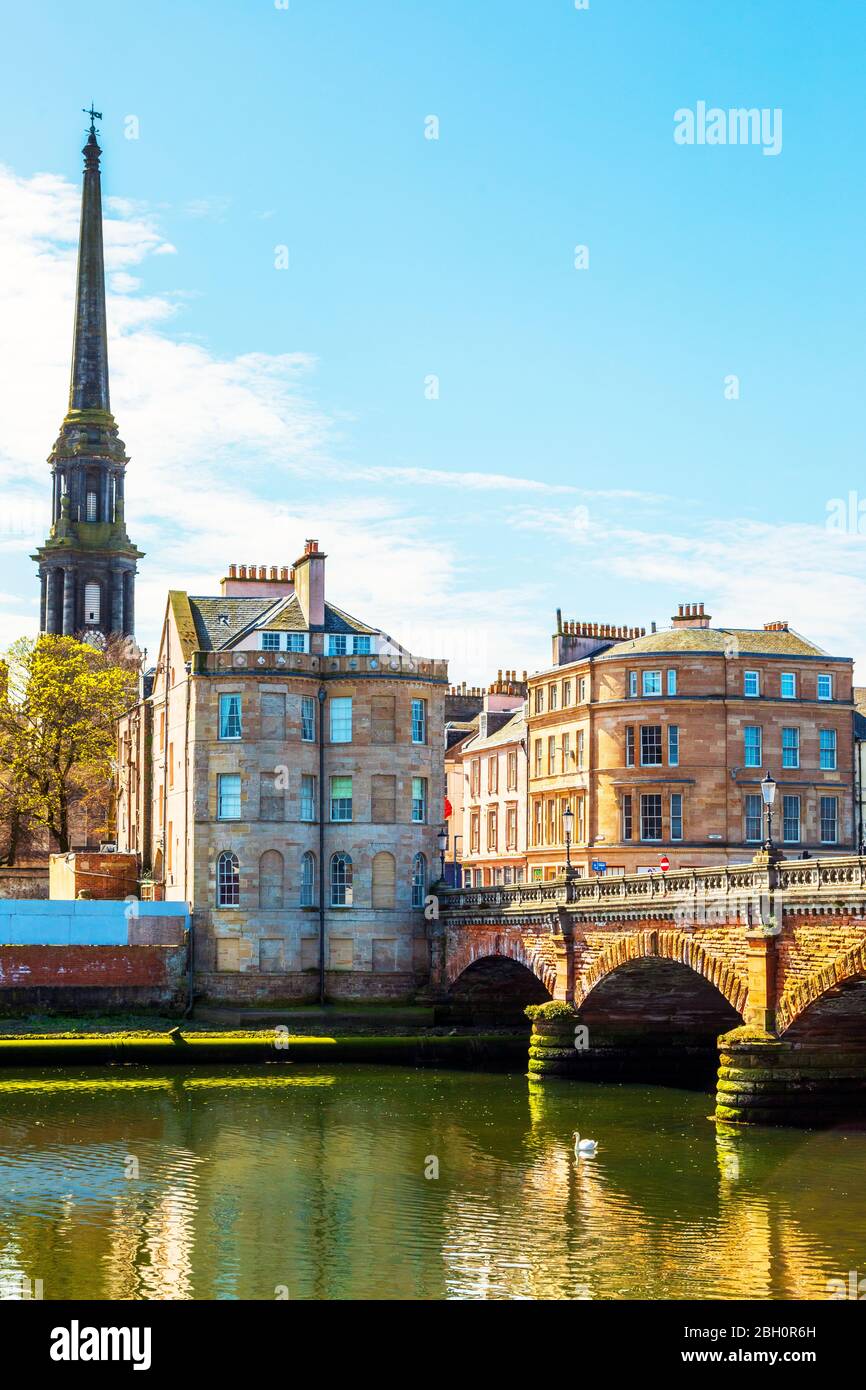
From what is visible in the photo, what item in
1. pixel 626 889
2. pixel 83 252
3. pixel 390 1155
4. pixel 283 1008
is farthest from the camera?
pixel 83 252

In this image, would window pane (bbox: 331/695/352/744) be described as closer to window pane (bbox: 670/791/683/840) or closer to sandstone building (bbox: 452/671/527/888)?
window pane (bbox: 670/791/683/840)

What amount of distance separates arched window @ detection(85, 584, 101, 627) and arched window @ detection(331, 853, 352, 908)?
7183 centimetres

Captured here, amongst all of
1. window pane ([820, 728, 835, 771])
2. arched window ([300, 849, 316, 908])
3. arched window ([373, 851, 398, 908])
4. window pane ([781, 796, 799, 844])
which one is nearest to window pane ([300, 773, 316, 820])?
arched window ([300, 849, 316, 908])

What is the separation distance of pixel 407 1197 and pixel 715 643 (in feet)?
157

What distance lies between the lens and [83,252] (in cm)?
13638

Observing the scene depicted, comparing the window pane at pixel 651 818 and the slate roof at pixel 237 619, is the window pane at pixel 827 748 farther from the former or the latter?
the slate roof at pixel 237 619

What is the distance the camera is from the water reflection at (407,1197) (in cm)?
2777

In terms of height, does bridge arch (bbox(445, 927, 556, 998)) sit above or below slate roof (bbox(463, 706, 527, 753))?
below

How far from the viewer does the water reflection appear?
91.1ft

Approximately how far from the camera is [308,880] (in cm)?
6700

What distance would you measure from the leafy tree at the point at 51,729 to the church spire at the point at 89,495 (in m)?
44.7

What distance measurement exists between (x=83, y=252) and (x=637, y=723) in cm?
7856
